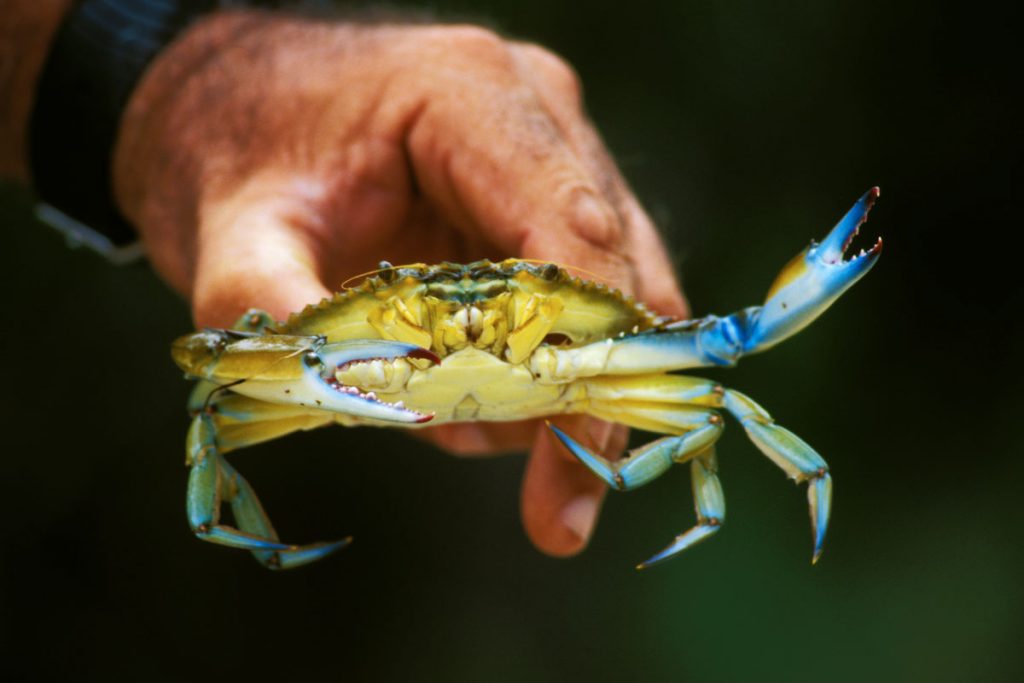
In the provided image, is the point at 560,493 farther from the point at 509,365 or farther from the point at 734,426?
the point at 734,426

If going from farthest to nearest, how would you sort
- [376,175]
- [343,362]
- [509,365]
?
[376,175]
[509,365]
[343,362]

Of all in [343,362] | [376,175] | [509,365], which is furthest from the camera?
[376,175]

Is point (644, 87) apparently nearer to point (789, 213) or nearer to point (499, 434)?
point (789, 213)

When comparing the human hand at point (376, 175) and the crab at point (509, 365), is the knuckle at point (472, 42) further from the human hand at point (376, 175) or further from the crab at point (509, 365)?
the crab at point (509, 365)

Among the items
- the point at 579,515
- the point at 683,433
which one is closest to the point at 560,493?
the point at 579,515


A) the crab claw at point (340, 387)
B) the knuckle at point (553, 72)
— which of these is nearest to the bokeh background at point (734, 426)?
the knuckle at point (553, 72)
